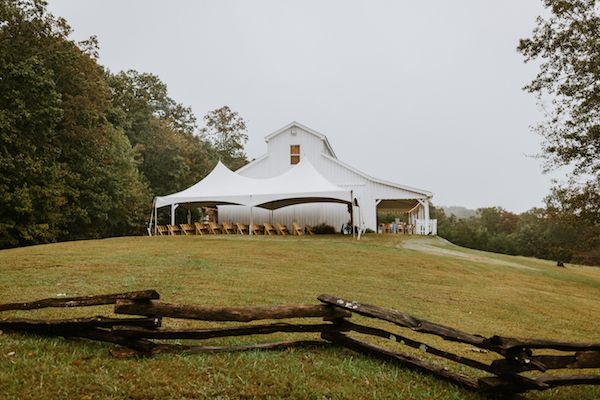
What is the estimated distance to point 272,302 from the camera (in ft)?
24.1

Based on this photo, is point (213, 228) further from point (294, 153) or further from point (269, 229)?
point (294, 153)

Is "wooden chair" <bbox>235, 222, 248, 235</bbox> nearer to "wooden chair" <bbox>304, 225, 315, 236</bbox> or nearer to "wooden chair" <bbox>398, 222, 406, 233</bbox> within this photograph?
"wooden chair" <bbox>304, 225, 315, 236</bbox>

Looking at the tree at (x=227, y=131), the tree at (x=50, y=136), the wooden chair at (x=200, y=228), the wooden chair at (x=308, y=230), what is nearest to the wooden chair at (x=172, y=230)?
the wooden chair at (x=200, y=228)

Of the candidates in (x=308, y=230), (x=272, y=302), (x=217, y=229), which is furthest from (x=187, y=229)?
(x=272, y=302)

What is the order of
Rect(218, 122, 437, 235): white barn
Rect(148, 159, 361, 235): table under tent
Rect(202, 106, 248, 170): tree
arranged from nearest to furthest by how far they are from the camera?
Rect(148, 159, 361, 235): table under tent
Rect(218, 122, 437, 235): white barn
Rect(202, 106, 248, 170): tree

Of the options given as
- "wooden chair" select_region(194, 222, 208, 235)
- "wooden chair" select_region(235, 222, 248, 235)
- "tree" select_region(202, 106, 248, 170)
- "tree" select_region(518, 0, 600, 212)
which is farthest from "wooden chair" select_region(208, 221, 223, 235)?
"tree" select_region(202, 106, 248, 170)

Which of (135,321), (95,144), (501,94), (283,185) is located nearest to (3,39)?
(95,144)

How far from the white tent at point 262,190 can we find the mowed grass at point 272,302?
351 centimetres

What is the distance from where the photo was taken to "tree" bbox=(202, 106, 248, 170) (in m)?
46.3

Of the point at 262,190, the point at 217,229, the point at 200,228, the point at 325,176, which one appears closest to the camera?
the point at 262,190

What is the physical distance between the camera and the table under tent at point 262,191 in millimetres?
20844

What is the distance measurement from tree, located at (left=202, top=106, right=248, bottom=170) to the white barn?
17968 millimetres

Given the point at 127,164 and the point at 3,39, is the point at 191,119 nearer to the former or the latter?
the point at 127,164

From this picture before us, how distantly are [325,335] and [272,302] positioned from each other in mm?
2452
